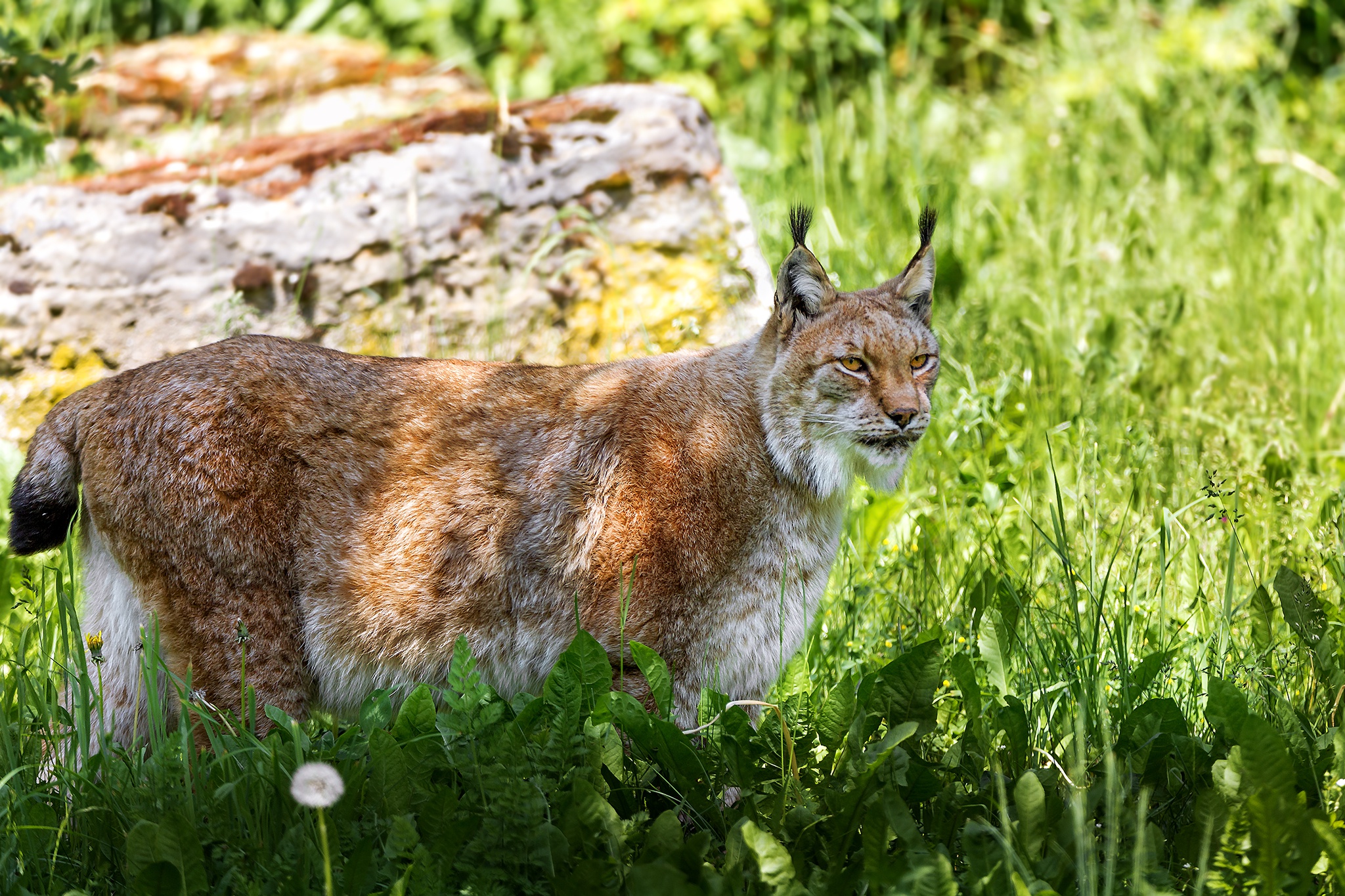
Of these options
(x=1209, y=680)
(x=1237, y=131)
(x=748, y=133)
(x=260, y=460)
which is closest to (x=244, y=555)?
(x=260, y=460)

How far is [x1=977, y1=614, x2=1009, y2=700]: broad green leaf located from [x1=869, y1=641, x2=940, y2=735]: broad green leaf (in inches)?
14.0

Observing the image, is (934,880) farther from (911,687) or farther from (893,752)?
(911,687)

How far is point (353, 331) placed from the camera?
5266 mm

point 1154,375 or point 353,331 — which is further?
point 1154,375

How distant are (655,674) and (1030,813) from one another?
0.99m

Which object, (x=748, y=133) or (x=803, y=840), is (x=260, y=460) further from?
(x=748, y=133)

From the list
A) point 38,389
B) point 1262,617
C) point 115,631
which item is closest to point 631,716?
point 115,631

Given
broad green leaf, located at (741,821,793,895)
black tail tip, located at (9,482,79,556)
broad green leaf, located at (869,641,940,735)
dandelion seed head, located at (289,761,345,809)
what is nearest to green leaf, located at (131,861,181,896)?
dandelion seed head, located at (289,761,345,809)

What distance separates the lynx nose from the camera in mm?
3555

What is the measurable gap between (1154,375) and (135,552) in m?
4.57

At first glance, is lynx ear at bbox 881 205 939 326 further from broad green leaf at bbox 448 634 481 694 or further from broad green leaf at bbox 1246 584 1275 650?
broad green leaf at bbox 448 634 481 694

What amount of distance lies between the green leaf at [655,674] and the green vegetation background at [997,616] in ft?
0.06

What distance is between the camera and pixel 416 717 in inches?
119

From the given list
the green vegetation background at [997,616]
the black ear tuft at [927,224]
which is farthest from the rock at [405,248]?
the black ear tuft at [927,224]
